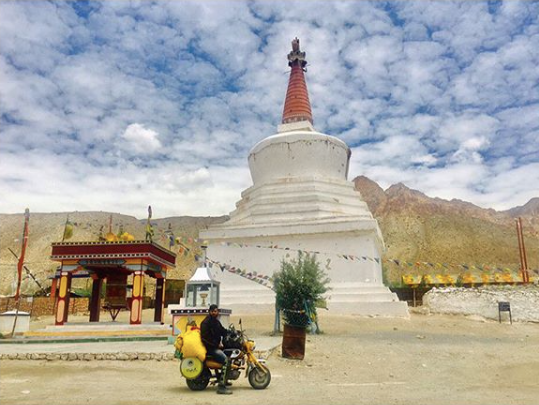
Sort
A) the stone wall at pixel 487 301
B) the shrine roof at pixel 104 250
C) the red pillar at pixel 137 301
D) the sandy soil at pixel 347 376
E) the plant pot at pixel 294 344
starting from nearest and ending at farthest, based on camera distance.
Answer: the sandy soil at pixel 347 376 → the plant pot at pixel 294 344 → the red pillar at pixel 137 301 → the shrine roof at pixel 104 250 → the stone wall at pixel 487 301

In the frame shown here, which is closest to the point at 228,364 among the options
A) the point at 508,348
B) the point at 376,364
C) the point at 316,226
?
the point at 376,364

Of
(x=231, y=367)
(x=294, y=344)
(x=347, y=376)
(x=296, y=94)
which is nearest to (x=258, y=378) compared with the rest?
(x=231, y=367)

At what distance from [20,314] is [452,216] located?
220ft

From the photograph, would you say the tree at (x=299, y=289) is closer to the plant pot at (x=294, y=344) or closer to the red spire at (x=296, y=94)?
the plant pot at (x=294, y=344)

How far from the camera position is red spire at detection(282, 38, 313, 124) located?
28875mm

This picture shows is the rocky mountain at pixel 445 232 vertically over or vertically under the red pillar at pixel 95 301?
over

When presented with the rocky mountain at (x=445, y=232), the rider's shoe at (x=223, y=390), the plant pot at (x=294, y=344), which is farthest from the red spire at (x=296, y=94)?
the rocky mountain at (x=445, y=232)

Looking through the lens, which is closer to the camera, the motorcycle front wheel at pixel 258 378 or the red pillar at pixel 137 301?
the motorcycle front wheel at pixel 258 378

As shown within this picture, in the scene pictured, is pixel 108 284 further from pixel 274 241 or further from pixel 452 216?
pixel 452 216

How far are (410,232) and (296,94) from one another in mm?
45637

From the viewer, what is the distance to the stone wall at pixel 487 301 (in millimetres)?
18594

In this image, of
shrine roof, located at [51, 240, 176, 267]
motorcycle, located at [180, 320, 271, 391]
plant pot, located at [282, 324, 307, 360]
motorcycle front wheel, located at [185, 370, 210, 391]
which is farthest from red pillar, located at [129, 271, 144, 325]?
motorcycle front wheel, located at [185, 370, 210, 391]

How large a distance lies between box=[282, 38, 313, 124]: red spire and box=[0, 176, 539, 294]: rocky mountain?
89.5ft

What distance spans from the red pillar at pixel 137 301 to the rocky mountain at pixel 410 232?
3674 cm
